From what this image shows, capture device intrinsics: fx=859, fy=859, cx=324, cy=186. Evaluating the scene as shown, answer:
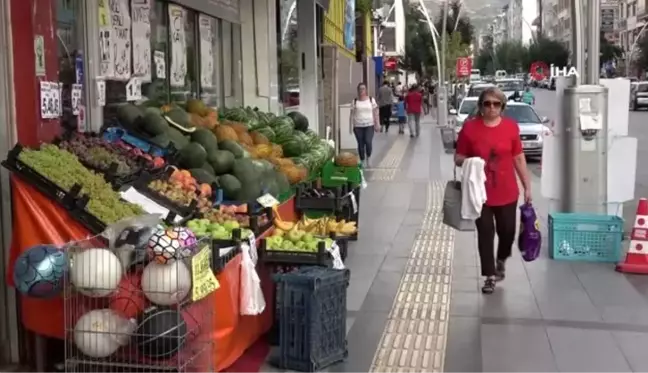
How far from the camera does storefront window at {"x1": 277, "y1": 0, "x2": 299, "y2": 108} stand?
14680mm

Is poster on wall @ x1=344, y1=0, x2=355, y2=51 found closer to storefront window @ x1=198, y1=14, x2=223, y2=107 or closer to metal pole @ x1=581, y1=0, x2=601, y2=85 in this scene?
storefront window @ x1=198, y1=14, x2=223, y2=107

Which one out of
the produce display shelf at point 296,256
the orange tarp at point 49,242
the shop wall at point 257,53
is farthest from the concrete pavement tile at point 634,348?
the shop wall at point 257,53

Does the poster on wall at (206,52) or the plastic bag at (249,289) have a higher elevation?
the poster on wall at (206,52)

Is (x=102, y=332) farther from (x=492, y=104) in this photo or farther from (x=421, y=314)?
(x=492, y=104)

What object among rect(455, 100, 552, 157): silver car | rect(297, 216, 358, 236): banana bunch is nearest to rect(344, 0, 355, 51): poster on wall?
rect(455, 100, 552, 157): silver car

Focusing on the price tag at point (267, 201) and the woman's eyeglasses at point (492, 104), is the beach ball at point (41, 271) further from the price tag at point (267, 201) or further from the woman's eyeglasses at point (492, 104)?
the woman's eyeglasses at point (492, 104)

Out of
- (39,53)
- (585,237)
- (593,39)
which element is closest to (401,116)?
(593,39)

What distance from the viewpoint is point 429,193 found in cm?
1460

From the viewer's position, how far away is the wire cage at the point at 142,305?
15.2 ft

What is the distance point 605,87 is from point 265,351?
5438 mm

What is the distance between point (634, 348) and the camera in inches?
238

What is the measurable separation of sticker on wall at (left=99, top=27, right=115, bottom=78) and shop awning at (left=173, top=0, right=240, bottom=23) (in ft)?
7.60

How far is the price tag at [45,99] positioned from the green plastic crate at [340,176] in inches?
189

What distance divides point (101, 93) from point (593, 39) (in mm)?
5554
